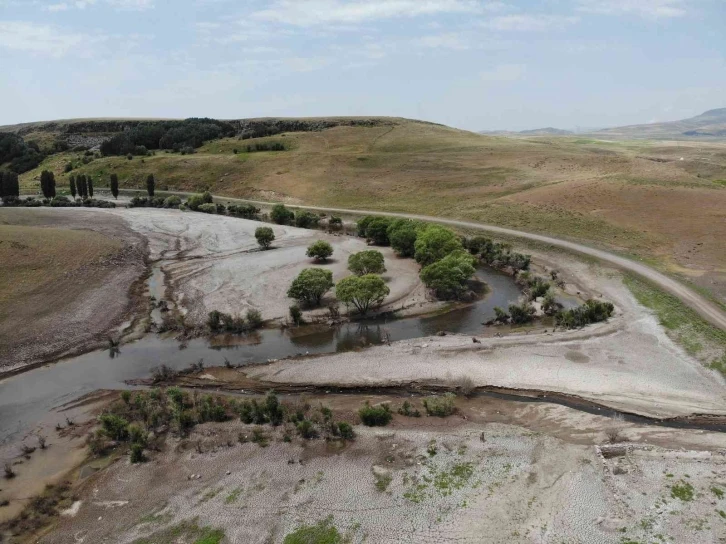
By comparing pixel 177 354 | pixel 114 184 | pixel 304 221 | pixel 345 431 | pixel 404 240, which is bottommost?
pixel 345 431

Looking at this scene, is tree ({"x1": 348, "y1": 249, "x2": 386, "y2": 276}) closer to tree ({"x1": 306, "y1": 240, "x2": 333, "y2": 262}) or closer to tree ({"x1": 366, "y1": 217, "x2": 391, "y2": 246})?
tree ({"x1": 306, "y1": 240, "x2": 333, "y2": 262})

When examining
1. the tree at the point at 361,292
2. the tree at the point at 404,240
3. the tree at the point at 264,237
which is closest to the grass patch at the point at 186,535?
the tree at the point at 361,292

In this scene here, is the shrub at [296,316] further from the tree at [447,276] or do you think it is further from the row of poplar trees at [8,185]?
the row of poplar trees at [8,185]

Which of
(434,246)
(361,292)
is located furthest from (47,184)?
(361,292)

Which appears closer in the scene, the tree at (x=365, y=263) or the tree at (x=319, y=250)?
the tree at (x=365, y=263)

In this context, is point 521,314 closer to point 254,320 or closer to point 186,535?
point 254,320

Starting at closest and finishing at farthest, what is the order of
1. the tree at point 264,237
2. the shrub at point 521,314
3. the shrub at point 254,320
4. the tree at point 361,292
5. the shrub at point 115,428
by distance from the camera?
the shrub at point 115,428 < the shrub at point 254,320 < the shrub at point 521,314 < the tree at point 361,292 < the tree at point 264,237

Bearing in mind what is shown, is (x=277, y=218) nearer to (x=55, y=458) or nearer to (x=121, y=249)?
(x=121, y=249)

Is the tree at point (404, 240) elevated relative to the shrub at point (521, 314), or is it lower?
elevated
